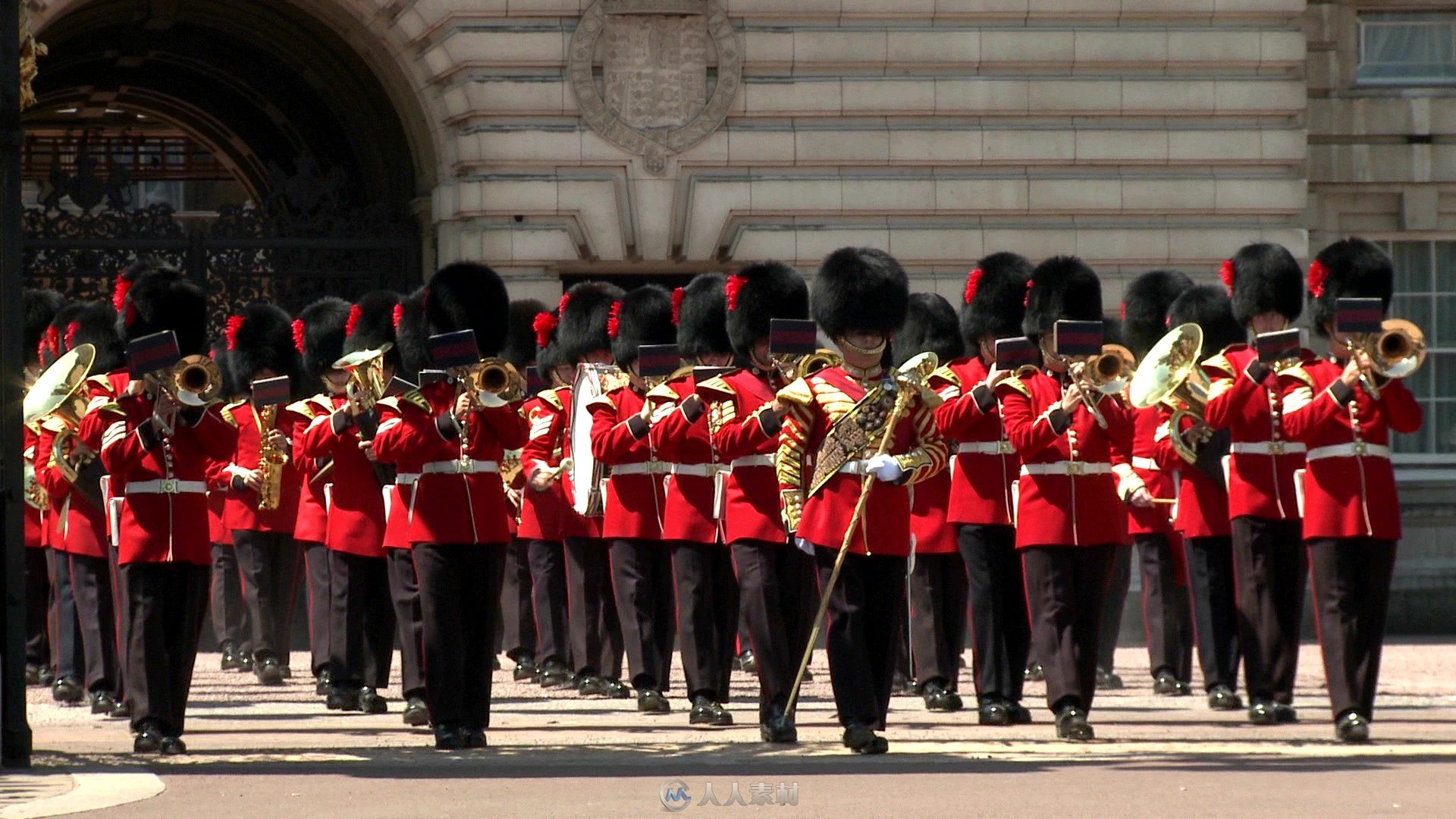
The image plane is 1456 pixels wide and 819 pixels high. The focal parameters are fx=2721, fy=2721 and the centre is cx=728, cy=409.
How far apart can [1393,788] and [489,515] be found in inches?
115

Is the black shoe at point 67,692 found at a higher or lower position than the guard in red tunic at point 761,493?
lower

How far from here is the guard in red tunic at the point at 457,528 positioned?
8.34m

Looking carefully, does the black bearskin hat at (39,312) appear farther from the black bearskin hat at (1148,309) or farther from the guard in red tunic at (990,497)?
the black bearskin hat at (1148,309)

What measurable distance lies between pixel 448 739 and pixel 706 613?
50.6 inches

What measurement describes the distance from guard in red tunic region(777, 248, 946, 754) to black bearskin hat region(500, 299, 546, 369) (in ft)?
13.0

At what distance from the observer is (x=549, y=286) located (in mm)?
13914

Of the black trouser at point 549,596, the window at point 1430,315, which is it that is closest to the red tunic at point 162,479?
the black trouser at point 549,596

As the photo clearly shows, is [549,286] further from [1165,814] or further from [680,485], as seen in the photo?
[1165,814]

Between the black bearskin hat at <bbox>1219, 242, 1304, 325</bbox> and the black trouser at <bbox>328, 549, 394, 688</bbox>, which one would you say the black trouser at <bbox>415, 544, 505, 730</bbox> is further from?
the black bearskin hat at <bbox>1219, 242, 1304, 325</bbox>

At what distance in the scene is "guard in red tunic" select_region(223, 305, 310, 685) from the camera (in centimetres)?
1095

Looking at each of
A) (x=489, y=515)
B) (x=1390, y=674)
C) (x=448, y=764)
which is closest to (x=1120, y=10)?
(x=1390, y=674)

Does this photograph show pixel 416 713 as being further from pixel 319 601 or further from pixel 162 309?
pixel 162 309

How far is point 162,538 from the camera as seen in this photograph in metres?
8.29

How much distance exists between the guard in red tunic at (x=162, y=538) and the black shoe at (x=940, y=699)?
2.65 meters
